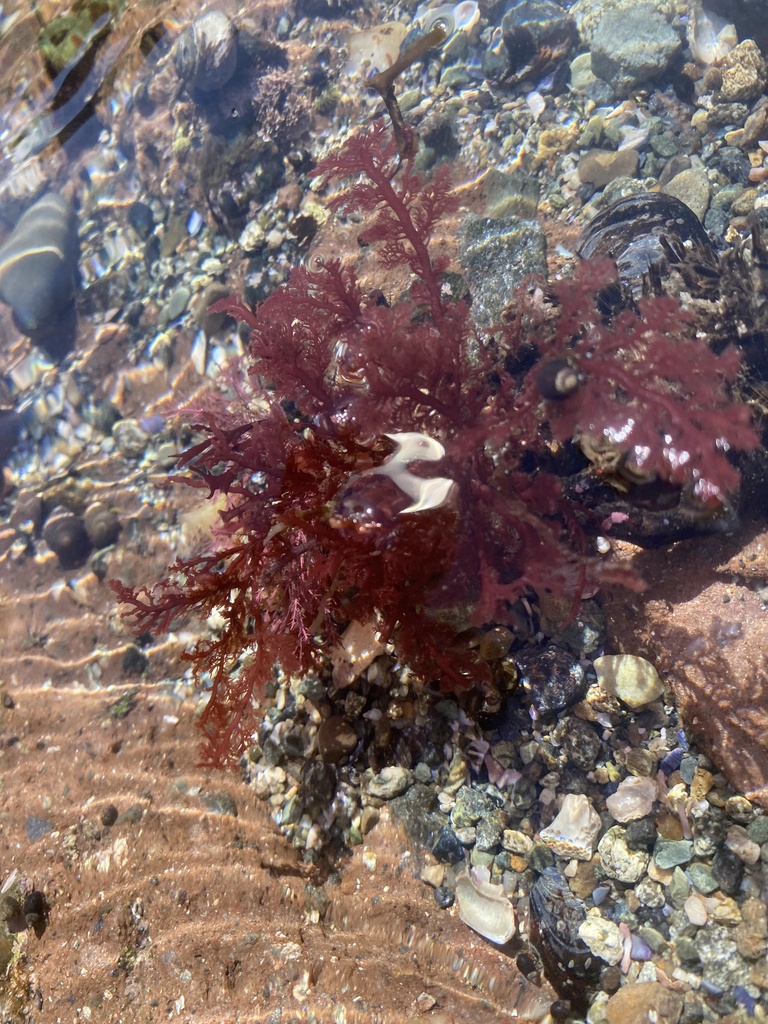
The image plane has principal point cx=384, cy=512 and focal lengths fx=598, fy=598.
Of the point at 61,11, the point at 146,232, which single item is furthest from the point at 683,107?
the point at 61,11

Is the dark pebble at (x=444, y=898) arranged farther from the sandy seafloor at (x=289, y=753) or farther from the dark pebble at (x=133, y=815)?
the dark pebble at (x=133, y=815)

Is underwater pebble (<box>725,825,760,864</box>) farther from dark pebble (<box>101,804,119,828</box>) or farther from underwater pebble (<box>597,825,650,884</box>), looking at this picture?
dark pebble (<box>101,804,119,828</box>)

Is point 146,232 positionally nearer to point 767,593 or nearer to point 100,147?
point 100,147

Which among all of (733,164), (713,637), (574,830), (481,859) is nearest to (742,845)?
(574,830)

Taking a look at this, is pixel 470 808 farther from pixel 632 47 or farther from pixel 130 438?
pixel 632 47

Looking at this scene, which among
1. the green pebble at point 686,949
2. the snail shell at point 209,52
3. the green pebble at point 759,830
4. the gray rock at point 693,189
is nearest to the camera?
the green pebble at point 686,949

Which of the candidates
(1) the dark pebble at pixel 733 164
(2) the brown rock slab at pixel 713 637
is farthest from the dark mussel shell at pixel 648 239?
(2) the brown rock slab at pixel 713 637
